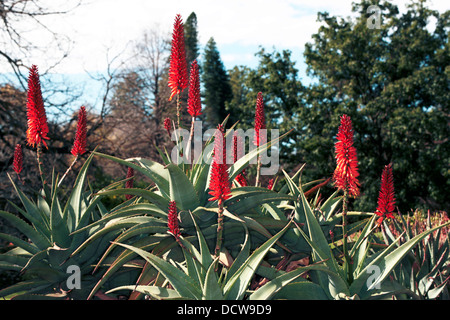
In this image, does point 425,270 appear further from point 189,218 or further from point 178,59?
point 178,59

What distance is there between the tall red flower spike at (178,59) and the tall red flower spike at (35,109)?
1142 mm

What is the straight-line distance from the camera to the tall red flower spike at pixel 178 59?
3.53m

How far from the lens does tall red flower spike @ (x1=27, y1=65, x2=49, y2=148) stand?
3504 millimetres

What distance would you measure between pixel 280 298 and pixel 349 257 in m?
0.59

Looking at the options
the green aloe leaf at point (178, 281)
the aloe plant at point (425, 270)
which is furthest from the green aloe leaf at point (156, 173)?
the aloe plant at point (425, 270)

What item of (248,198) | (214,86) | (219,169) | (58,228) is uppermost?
(214,86)

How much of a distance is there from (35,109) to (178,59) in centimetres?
132

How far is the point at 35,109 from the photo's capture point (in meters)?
Answer: 3.61

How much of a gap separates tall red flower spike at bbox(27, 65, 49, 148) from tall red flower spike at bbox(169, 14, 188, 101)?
3.75ft

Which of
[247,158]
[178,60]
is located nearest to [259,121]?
[247,158]
